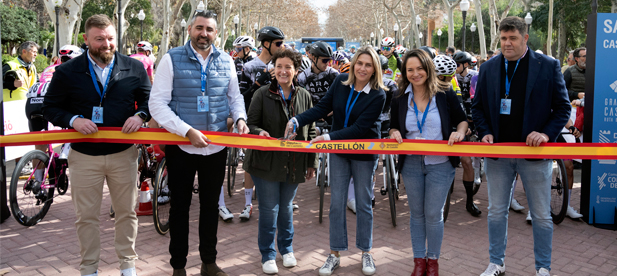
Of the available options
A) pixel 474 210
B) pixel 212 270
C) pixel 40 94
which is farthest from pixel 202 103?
pixel 474 210

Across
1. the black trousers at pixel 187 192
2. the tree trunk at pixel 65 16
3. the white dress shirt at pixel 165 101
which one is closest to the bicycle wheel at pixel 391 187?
the black trousers at pixel 187 192

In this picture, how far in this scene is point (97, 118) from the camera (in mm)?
4008

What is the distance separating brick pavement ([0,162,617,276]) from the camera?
4584 millimetres

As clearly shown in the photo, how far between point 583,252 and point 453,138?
2.09 m

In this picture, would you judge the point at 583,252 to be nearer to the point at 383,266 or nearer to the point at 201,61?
the point at 383,266

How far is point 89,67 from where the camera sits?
3920mm

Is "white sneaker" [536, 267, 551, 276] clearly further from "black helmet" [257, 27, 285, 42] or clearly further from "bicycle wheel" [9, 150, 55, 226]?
"bicycle wheel" [9, 150, 55, 226]

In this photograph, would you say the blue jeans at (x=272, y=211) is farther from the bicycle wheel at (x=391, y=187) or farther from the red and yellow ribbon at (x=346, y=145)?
the bicycle wheel at (x=391, y=187)

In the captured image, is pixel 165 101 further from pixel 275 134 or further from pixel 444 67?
pixel 444 67

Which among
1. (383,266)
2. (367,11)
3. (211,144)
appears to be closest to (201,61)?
(211,144)

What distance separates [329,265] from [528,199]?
5.77 ft

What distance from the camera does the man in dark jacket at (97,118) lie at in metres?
3.88

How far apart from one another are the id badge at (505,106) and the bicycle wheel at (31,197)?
494 centimetres

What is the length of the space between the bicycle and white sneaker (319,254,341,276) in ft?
11.5
